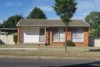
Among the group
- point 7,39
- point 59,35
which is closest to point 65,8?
point 59,35

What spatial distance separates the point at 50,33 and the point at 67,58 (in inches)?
802

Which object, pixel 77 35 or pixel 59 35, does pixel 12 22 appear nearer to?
pixel 59 35

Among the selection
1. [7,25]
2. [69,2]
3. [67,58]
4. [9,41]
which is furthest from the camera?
[7,25]

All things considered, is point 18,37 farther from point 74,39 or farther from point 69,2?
point 69,2

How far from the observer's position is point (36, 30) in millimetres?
44219

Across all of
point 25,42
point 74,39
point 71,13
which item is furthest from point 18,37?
point 71,13

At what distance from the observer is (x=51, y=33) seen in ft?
141

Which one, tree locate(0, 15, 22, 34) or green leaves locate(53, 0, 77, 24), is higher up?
tree locate(0, 15, 22, 34)

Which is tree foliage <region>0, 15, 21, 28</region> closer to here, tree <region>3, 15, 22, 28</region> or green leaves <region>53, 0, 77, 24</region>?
tree <region>3, 15, 22, 28</region>

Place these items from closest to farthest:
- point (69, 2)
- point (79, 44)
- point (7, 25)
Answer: point (69, 2) → point (79, 44) → point (7, 25)

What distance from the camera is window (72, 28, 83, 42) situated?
42719 mm

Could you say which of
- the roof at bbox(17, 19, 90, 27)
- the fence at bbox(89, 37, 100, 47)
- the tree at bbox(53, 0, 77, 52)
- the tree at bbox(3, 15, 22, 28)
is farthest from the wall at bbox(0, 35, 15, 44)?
the tree at bbox(3, 15, 22, 28)

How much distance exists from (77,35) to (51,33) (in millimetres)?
3741

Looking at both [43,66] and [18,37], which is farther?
[18,37]
